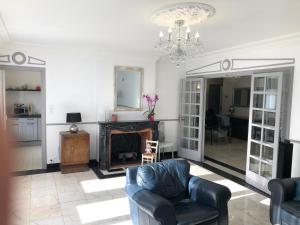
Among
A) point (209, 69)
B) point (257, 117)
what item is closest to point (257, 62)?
point (257, 117)

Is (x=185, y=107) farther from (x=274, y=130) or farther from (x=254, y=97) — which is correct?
(x=274, y=130)

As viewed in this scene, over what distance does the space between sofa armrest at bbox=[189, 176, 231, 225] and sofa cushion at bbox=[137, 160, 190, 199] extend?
0.69 ft

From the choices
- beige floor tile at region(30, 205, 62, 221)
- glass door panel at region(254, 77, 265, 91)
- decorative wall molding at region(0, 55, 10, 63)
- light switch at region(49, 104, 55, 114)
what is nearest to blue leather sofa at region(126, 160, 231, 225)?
beige floor tile at region(30, 205, 62, 221)

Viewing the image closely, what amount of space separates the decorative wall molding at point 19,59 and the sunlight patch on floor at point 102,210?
9.61 ft

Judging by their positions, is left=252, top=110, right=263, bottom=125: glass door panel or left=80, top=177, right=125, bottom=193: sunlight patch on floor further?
left=252, top=110, right=263, bottom=125: glass door panel

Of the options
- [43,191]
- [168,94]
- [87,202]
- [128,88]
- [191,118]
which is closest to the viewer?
[87,202]

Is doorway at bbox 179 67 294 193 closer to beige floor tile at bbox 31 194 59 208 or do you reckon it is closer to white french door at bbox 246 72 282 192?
white french door at bbox 246 72 282 192

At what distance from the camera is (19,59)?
474 cm

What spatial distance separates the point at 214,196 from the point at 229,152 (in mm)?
4421

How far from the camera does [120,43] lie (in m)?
4.63

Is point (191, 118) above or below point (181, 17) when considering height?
below

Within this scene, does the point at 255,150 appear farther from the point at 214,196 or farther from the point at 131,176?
the point at 131,176

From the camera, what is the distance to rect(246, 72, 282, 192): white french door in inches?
157

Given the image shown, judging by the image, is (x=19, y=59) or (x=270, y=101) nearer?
(x=270, y=101)
